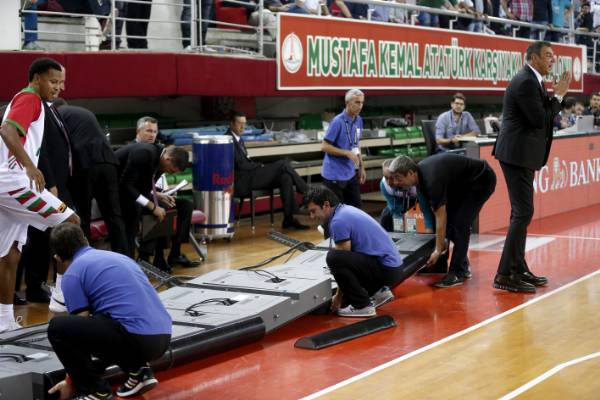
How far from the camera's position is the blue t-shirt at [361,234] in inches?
293

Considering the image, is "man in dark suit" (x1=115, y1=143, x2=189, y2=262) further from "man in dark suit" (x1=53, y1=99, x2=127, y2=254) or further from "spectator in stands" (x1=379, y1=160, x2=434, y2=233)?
"spectator in stands" (x1=379, y1=160, x2=434, y2=233)

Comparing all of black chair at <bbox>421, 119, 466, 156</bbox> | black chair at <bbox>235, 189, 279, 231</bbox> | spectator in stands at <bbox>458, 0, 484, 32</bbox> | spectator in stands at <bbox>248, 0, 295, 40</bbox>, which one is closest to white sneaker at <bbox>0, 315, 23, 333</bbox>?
black chair at <bbox>235, 189, 279, 231</bbox>

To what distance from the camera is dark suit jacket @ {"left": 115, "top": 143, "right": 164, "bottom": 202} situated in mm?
9195

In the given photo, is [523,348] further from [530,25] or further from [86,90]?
[530,25]

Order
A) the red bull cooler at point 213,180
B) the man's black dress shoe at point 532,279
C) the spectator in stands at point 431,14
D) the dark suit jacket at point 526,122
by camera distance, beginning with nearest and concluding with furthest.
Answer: the dark suit jacket at point 526,122, the man's black dress shoe at point 532,279, the red bull cooler at point 213,180, the spectator in stands at point 431,14

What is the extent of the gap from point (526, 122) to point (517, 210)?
75cm

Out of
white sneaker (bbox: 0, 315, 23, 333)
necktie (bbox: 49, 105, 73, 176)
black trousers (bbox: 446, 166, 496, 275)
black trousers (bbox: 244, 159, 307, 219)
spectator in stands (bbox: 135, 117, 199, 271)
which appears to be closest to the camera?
white sneaker (bbox: 0, 315, 23, 333)

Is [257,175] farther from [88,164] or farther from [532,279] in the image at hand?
[532,279]

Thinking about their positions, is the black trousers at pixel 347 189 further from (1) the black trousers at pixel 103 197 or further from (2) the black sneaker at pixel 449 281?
(1) the black trousers at pixel 103 197

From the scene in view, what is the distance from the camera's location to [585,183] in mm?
15211

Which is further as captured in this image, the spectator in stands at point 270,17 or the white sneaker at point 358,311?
the spectator in stands at point 270,17

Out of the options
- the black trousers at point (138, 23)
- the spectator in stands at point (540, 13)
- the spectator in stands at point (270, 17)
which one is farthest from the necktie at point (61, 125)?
the spectator in stands at point (540, 13)

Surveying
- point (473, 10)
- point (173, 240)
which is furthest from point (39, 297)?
point (473, 10)

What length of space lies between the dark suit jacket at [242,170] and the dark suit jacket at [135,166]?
276 centimetres
